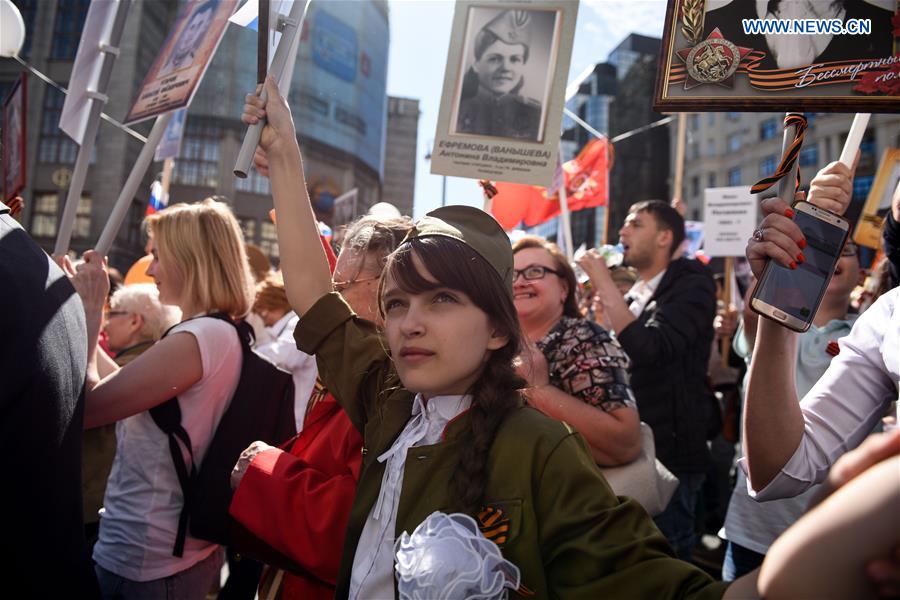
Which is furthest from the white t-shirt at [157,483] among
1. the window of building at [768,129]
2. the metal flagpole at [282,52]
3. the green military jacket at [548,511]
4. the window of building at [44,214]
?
the window of building at [768,129]

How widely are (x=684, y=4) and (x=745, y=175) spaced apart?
45.9m

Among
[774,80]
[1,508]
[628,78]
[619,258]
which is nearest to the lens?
[1,508]

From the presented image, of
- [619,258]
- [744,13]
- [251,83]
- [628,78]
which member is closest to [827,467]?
[744,13]

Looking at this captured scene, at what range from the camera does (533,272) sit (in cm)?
271

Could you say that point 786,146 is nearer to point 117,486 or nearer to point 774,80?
point 774,80

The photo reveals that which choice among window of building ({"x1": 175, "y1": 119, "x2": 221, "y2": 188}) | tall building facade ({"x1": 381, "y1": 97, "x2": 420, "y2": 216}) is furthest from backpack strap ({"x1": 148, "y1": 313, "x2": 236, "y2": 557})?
tall building facade ({"x1": 381, "y1": 97, "x2": 420, "y2": 216})

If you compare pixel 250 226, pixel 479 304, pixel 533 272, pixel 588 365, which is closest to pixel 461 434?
pixel 479 304

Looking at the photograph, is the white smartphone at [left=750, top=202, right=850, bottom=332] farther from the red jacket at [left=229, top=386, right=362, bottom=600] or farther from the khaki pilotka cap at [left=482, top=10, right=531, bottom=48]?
the khaki pilotka cap at [left=482, top=10, right=531, bottom=48]

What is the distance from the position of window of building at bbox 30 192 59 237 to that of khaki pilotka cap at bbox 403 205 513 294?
112ft

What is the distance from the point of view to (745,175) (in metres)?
42.8

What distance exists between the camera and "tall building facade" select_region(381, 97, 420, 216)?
62812mm

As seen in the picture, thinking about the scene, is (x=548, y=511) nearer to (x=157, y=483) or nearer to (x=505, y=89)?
(x=157, y=483)

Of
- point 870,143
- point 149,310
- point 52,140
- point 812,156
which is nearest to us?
point 149,310

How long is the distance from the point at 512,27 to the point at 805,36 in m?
1.59
